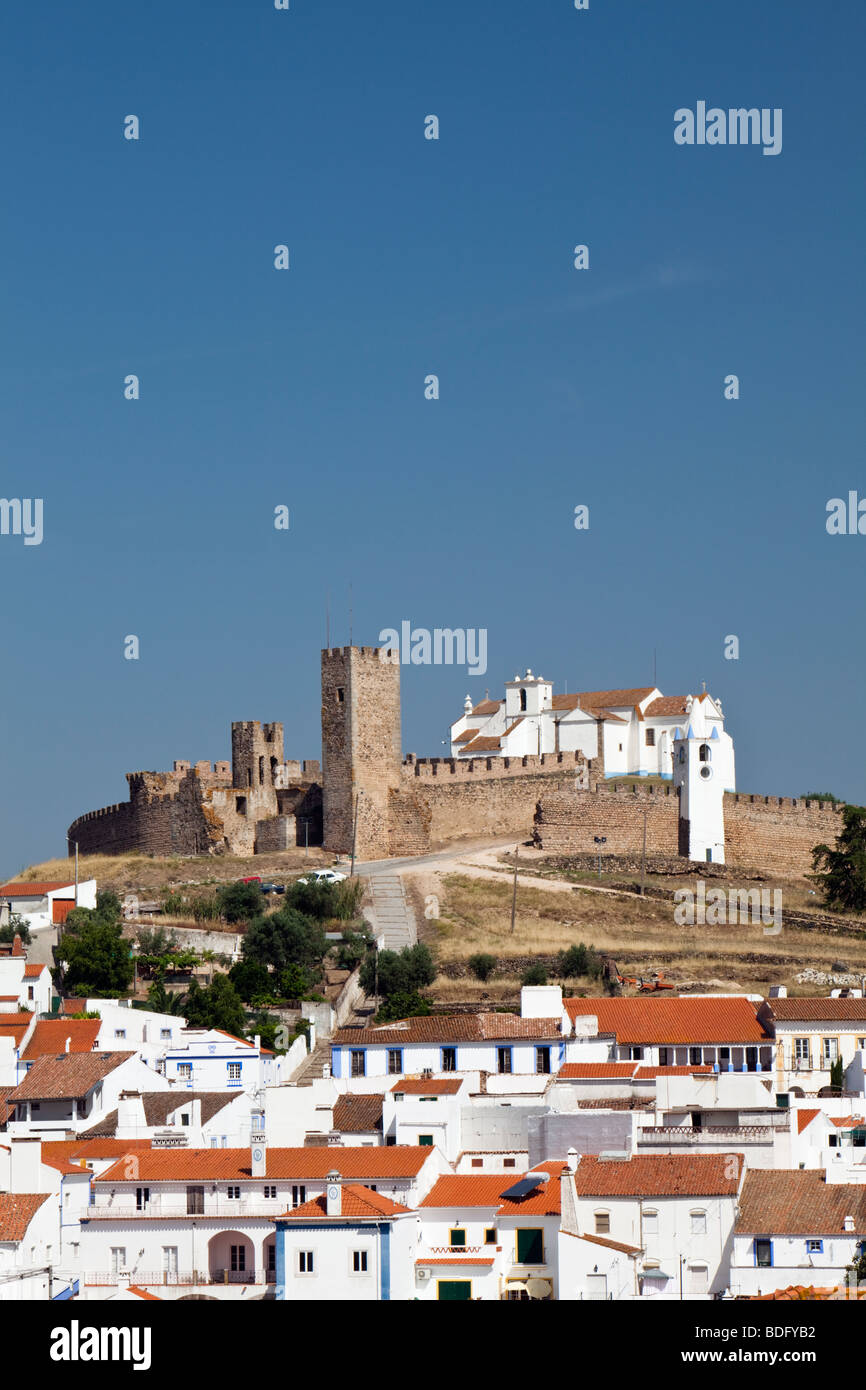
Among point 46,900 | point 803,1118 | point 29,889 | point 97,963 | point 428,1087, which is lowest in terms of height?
point 803,1118

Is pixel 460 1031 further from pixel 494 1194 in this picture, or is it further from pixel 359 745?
pixel 359 745

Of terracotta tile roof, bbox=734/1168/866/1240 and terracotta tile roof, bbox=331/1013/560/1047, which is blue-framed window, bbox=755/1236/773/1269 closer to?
terracotta tile roof, bbox=734/1168/866/1240

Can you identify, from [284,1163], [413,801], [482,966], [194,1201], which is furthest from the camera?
[413,801]

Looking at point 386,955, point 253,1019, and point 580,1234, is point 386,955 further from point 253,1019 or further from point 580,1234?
point 580,1234

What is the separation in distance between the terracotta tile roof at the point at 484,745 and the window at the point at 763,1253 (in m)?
42.6

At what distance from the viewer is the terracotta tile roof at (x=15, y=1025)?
40191 millimetres

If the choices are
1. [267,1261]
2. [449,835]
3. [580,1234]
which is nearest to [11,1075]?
[267,1261]

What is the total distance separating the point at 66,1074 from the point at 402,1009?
8502 mm

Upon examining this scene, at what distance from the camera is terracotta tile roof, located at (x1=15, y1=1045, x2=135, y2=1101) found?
1416 inches

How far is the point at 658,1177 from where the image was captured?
2730 cm

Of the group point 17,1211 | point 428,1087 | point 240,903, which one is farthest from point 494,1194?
point 240,903

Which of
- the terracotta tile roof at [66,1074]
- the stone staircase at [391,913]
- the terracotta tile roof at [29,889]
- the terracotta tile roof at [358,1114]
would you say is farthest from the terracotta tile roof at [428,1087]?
the terracotta tile roof at [29,889]

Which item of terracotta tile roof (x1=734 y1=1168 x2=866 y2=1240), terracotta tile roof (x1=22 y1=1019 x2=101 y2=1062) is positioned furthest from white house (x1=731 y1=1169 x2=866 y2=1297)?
terracotta tile roof (x1=22 y1=1019 x2=101 y2=1062)
